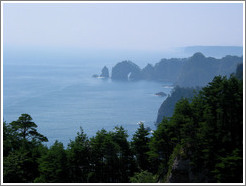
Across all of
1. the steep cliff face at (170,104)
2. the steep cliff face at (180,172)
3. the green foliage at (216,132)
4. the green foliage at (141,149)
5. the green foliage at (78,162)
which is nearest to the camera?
the green foliage at (216,132)

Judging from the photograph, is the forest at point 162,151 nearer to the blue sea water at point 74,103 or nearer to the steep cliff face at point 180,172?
the steep cliff face at point 180,172

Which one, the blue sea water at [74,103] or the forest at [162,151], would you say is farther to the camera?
the blue sea water at [74,103]

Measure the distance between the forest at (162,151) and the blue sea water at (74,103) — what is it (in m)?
45.4

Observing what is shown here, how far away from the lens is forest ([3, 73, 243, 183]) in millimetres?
20453

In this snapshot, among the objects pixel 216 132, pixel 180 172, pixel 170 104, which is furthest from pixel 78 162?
pixel 170 104

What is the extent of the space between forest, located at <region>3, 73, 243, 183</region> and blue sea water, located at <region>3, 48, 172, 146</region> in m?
45.4

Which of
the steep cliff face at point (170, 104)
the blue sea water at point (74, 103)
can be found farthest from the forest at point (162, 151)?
the steep cliff face at point (170, 104)

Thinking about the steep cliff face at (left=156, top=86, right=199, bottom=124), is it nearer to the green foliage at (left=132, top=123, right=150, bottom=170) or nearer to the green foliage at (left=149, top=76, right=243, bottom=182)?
the green foliage at (left=132, top=123, right=150, bottom=170)

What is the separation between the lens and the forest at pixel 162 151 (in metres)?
20.5

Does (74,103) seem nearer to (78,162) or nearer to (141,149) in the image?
(141,149)

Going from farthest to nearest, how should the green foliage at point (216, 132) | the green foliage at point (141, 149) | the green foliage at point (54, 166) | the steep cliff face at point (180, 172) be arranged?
the green foliage at point (141, 149)
the green foliage at point (54, 166)
the steep cliff face at point (180, 172)
the green foliage at point (216, 132)

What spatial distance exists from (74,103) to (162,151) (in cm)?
10542

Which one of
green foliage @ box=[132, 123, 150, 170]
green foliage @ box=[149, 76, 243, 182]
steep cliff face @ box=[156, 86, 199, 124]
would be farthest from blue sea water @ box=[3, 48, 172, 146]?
green foliage @ box=[149, 76, 243, 182]

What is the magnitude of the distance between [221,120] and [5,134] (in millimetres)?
21946
